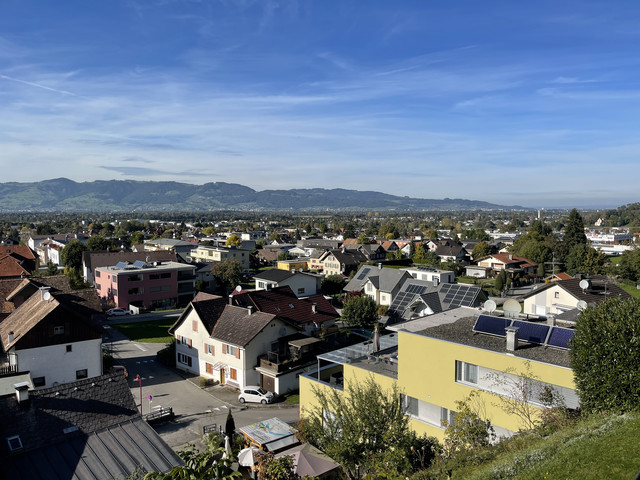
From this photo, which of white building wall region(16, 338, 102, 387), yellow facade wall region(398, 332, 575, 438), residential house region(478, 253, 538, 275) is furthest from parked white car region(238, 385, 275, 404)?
residential house region(478, 253, 538, 275)

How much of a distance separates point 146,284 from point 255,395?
31.9 meters

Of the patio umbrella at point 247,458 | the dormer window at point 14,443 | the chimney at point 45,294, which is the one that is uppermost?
the chimney at point 45,294

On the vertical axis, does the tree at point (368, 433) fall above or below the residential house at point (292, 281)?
above

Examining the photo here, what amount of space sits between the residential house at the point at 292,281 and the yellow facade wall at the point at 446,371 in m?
35.1

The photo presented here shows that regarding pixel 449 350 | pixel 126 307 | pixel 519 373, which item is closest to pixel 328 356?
pixel 449 350

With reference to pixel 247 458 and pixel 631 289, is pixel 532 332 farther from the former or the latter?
pixel 631 289

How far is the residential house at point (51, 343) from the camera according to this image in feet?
78.0

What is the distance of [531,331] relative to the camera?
14.9 m

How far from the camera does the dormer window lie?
11102 millimetres

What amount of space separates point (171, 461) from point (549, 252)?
8022 centimetres

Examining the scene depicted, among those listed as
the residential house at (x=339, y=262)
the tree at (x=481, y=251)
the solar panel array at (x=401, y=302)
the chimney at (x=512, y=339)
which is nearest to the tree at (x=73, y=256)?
the residential house at (x=339, y=262)

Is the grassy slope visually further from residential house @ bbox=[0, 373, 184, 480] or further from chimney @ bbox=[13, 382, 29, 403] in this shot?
chimney @ bbox=[13, 382, 29, 403]

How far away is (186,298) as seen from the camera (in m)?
55.3

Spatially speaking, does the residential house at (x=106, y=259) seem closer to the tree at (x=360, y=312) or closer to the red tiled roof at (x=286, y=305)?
the red tiled roof at (x=286, y=305)
